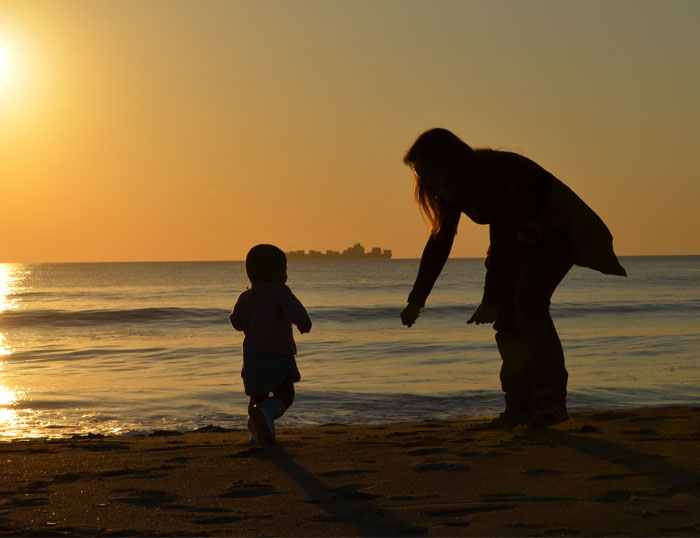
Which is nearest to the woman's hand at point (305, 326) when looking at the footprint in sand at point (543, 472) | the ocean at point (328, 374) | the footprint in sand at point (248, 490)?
the footprint in sand at point (248, 490)

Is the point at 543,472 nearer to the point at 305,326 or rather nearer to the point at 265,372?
the point at 305,326

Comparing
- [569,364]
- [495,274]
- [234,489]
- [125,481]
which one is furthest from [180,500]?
[569,364]

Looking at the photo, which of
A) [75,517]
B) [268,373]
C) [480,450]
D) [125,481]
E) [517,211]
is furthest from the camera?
[268,373]

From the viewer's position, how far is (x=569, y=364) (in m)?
9.88

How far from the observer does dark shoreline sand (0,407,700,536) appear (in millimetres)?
2600

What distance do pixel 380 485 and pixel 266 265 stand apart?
1.79 meters

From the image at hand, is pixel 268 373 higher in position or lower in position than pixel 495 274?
lower

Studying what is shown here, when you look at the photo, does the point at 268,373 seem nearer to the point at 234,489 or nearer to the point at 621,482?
the point at 234,489

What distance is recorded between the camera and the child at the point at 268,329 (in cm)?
450

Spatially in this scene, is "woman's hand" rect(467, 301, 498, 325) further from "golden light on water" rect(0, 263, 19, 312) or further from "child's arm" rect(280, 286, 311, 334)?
"golden light on water" rect(0, 263, 19, 312)

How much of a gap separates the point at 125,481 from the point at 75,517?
660mm

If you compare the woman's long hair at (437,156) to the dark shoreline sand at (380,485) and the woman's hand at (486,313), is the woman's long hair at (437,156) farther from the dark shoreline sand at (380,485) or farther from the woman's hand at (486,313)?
the dark shoreline sand at (380,485)

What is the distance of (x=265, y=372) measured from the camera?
14.8ft

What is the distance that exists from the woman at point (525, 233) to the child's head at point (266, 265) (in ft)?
2.70
